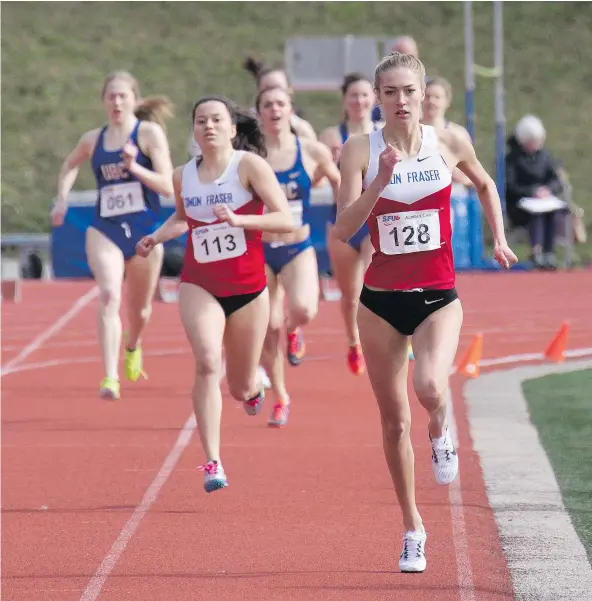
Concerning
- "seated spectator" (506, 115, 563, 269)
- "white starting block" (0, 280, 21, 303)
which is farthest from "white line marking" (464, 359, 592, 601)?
"seated spectator" (506, 115, 563, 269)

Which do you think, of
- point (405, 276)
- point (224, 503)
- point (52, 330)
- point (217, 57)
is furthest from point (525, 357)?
point (217, 57)

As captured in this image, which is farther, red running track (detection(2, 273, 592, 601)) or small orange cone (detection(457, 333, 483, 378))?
small orange cone (detection(457, 333, 483, 378))

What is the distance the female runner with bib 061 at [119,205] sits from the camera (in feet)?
34.0

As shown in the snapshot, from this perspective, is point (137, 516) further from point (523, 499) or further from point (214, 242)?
point (523, 499)

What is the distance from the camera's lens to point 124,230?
412 inches

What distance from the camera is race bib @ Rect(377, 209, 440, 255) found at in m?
5.81

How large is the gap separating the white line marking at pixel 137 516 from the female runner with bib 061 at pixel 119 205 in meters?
1.00

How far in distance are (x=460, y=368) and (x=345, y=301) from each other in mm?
1121

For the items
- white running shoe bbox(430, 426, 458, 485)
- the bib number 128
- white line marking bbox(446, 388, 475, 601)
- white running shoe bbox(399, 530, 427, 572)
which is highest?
the bib number 128

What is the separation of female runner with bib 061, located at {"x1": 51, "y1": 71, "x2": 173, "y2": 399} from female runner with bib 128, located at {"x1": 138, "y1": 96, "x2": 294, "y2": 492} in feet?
8.61

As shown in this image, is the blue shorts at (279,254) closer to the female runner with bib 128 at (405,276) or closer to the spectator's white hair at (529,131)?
the female runner with bib 128 at (405,276)

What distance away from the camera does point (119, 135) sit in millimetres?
10500

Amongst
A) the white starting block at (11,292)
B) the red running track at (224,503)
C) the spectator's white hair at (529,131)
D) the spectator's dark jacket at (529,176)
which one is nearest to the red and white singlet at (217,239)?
Result: the red running track at (224,503)

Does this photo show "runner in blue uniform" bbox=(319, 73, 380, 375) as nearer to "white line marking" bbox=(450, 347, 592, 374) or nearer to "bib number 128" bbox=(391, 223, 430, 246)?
"white line marking" bbox=(450, 347, 592, 374)
